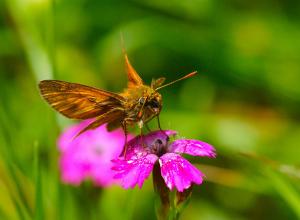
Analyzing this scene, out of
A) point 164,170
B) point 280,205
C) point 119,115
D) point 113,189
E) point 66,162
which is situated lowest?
point 280,205

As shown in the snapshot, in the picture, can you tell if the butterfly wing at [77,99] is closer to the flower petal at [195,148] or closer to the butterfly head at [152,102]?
the butterfly head at [152,102]

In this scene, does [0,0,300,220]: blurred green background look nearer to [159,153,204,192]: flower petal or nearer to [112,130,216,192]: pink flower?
[112,130,216,192]: pink flower

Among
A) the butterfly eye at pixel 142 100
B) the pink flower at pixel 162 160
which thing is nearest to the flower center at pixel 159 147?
the pink flower at pixel 162 160

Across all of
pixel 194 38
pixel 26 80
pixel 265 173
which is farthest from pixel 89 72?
pixel 265 173

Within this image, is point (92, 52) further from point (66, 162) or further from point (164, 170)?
point (164, 170)

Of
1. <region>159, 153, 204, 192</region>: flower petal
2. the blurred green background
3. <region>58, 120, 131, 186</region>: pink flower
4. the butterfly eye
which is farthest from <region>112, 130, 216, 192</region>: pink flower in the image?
the blurred green background

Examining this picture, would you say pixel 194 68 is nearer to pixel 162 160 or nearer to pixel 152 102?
pixel 152 102
